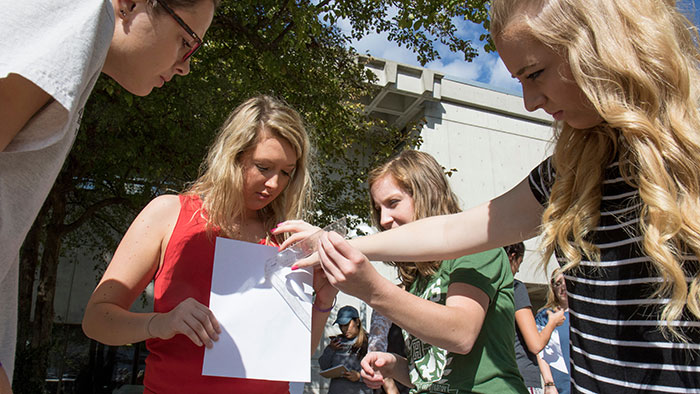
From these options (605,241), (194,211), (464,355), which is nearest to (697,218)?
(605,241)

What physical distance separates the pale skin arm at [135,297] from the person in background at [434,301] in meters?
0.39

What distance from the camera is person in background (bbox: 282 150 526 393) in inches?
53.9

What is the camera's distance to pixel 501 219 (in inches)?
58.3

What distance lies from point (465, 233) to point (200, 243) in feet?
3.03

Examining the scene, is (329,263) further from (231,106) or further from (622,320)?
(231,106)

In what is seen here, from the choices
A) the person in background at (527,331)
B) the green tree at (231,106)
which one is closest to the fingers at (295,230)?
the person in background at (527,331)

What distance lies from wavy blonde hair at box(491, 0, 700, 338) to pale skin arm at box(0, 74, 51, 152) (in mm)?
1051

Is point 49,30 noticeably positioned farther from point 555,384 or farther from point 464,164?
point 464,164

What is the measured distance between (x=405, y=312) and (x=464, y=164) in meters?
12.7

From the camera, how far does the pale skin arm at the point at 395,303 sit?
1334mm

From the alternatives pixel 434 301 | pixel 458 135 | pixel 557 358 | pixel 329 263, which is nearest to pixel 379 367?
pixel 434 301

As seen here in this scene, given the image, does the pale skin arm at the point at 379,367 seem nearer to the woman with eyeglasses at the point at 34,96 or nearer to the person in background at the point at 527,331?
the woman with eyeglasses at the point at 34,96

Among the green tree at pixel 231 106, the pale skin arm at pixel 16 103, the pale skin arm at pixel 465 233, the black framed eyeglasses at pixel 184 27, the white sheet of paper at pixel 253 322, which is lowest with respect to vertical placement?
the white sheet of paper at pixel 253 322

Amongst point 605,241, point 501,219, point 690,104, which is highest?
point 690,104
